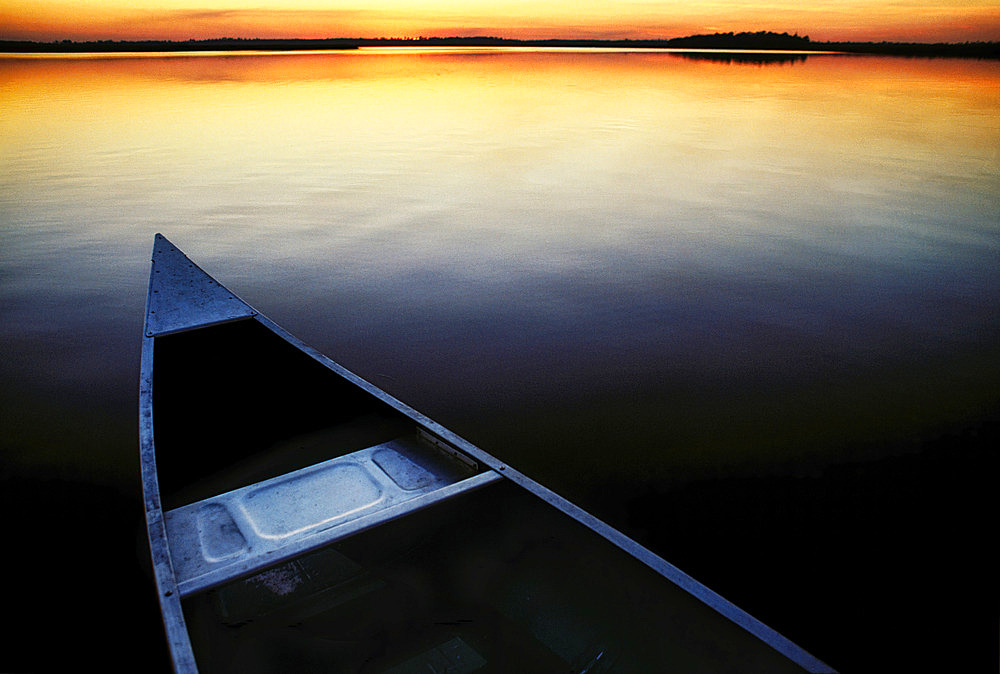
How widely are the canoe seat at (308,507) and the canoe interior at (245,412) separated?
0.34m

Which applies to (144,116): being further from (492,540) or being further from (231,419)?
(492,540)

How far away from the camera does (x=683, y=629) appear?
2.41 metres

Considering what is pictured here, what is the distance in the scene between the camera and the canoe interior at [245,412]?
4.07 meters

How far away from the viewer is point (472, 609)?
9.45 ft

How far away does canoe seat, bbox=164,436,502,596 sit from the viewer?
2.79m

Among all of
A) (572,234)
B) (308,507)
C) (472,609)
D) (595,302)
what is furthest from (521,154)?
(472,609)

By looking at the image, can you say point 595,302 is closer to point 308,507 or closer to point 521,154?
point 308,507

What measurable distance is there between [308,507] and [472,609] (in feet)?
3.43

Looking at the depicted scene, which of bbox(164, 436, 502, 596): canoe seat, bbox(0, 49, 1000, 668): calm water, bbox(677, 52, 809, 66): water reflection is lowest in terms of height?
bbox(0, 49, 1000, 668): calm water

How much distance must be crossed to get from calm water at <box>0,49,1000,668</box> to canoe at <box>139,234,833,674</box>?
0.76 metres

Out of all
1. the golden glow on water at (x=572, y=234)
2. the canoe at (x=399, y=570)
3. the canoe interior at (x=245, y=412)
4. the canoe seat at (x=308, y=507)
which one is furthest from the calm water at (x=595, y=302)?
the canoe at (x=399, y=570)

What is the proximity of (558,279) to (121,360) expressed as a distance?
4.88 m

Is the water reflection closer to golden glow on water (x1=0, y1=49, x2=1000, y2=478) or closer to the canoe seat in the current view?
golden glow on water (x1=0, y1=49, x2=1000, y2=478)

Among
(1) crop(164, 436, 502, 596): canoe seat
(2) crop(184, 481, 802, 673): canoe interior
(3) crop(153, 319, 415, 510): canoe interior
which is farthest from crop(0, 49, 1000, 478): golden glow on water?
(2) crop(184, 481, 802, 673): canoe interior
